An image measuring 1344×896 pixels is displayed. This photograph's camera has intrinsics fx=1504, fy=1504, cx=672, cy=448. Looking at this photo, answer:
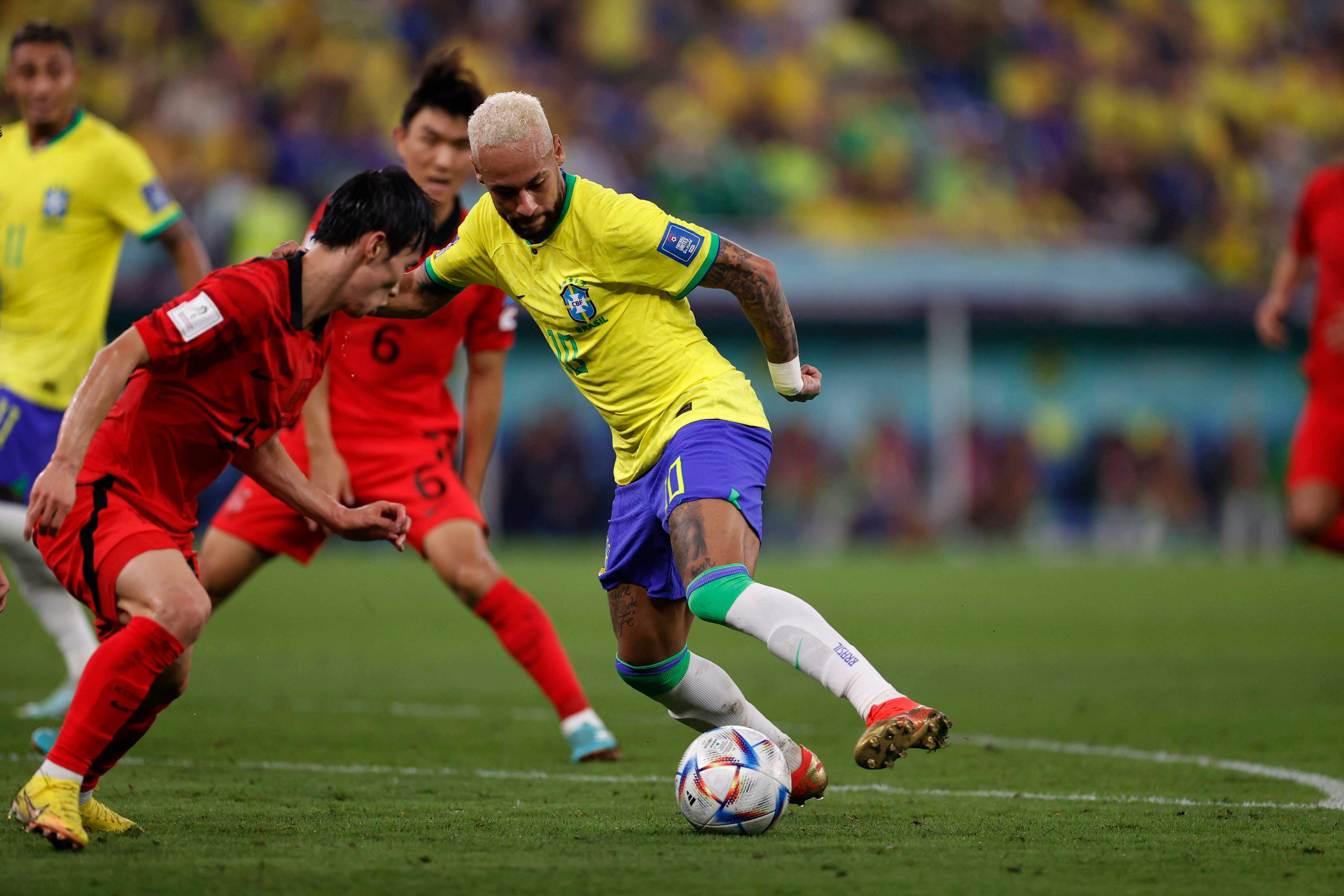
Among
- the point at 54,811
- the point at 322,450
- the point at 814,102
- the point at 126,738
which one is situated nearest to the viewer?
the point at 54,811

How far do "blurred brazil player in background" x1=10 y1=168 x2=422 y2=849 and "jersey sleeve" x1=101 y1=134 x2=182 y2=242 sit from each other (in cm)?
239

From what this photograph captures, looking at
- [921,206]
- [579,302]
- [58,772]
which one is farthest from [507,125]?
[921,206]

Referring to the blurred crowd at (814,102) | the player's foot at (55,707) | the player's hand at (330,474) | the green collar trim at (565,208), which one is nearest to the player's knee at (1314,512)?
the green collar trim at (565,208)

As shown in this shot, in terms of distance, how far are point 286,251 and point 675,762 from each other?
8.49 ft

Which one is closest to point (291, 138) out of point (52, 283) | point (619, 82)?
point (619, 82)

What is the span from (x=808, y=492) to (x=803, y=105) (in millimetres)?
6119

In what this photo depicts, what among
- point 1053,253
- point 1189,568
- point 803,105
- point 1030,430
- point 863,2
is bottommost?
point 1189,568

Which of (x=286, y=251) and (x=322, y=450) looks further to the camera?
(x=322, y=450)

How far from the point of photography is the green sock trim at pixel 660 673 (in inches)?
182

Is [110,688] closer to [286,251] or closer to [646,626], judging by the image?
[286,251]

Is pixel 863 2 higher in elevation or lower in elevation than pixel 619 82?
higher

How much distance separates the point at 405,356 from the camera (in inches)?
246

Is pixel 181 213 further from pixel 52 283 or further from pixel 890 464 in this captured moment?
pixel 890 464

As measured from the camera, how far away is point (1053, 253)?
2195 centimetres
